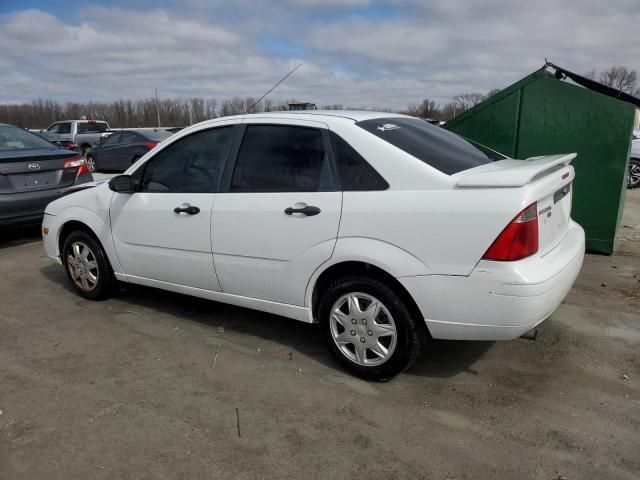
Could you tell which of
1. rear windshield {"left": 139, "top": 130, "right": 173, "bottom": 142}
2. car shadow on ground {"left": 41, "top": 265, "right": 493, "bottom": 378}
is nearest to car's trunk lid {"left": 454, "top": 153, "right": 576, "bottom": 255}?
car shadow on ground {"left": 41, "top": 265, "right": 493, "bottom": 378}

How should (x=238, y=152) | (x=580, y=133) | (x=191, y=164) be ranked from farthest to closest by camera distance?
(x=580, y=133) < (x=191, y=164) < (x=238, y=152)

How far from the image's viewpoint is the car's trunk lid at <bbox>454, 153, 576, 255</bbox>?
9.17 feet

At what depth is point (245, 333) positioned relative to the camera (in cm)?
414

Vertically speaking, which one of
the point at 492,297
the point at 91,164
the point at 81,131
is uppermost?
the point at 81,131

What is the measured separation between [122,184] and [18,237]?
461cm

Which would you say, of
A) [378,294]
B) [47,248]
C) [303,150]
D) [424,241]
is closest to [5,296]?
[47,248]

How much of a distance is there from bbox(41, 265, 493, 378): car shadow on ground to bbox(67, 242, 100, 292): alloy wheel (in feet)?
0.97

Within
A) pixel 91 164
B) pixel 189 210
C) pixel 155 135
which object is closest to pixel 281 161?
pixel 189 210

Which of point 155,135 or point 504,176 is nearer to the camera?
point 504,176

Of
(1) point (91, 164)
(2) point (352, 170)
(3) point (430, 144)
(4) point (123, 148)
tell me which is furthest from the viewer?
(1) point (91, 164)

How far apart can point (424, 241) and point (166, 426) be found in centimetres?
176

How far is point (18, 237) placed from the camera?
779 cm

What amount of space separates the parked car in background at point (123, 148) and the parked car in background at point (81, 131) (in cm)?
433

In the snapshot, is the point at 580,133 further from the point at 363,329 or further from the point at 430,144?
the point at 363,329
